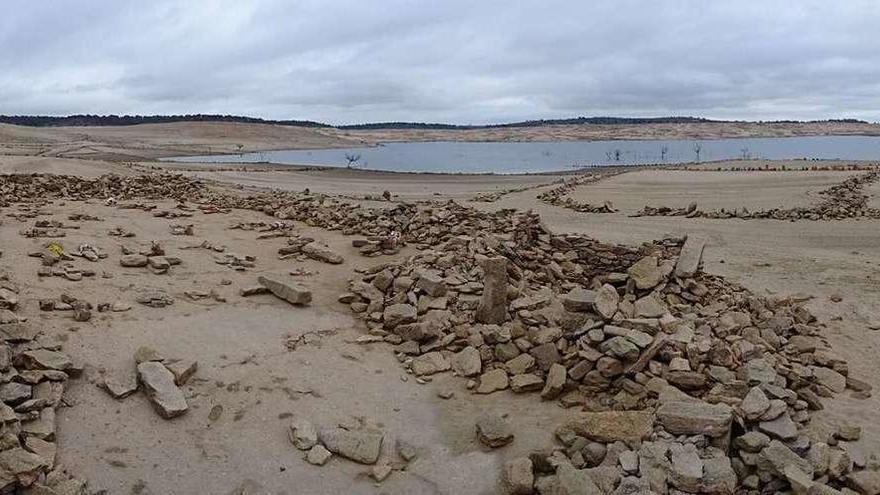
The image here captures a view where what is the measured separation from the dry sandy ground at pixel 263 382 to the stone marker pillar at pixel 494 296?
1.40m

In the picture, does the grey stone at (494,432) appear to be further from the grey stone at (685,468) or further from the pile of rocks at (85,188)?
the pile of rocks at (85,188)

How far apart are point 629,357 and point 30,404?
582cm

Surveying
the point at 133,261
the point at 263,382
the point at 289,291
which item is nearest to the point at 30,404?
the point at 263,382

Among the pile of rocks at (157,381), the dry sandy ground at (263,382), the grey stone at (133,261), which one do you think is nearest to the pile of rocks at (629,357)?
the dry sandy ground at (263,382)

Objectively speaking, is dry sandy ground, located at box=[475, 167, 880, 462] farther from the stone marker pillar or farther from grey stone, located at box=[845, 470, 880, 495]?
the stone marker pillar

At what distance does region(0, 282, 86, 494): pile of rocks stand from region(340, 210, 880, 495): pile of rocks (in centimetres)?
367

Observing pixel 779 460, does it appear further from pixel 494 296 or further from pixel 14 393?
pixel 14 393

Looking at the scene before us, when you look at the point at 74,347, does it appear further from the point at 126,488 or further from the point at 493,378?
the point at 493,378

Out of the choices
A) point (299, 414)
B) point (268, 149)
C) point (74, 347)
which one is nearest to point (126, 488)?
point (299, 414)

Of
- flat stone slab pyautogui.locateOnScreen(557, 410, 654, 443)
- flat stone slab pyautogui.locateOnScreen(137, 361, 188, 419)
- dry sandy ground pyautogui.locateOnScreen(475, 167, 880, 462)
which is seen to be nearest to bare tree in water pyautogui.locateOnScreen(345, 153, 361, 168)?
dry sandy ground pyautogui.locateOnScreen(475, 167, 880, 462)

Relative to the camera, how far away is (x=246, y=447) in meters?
6.18

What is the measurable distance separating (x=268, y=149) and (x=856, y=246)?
312 feet

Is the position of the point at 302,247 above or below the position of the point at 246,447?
above

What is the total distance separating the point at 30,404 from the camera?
5926 millimetres
